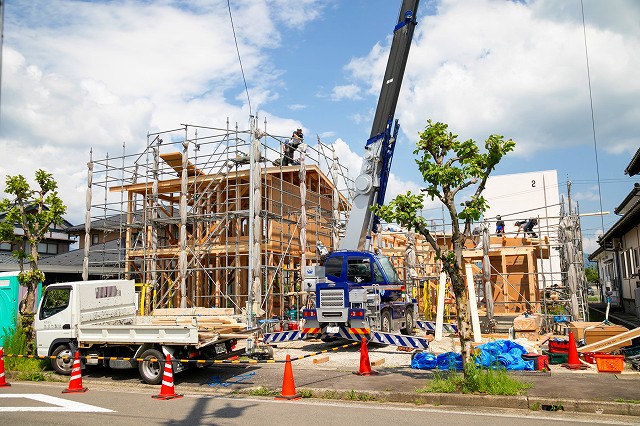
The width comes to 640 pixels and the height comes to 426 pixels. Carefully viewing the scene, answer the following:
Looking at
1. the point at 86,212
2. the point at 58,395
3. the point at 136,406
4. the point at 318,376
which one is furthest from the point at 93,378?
the point at 86,212

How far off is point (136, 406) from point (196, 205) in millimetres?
11508

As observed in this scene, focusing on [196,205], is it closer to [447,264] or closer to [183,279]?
[183,279]

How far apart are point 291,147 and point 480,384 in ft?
43.9

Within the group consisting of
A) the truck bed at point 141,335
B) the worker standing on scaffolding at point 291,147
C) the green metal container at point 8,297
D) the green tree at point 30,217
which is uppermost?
the worker standing on scaffolding at point 291,147

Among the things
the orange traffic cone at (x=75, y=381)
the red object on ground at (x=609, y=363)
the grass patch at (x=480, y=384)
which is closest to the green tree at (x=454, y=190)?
the grass patch at (x=480, y=384)

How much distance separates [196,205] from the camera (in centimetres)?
1975

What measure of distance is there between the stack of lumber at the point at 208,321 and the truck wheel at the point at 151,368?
89 centimetres

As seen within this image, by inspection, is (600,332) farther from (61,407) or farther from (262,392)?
(61,407)

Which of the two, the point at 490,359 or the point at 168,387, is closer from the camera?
the point at 168,387

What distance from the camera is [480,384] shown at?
29.0 feet

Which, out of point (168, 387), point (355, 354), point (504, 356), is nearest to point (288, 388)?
point (168, 387)

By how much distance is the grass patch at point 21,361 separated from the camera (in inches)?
477

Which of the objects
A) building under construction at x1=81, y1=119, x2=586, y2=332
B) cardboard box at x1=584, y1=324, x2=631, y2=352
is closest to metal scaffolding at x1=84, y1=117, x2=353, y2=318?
building under construction at x1=81, y1=119, x2=586, y2=332

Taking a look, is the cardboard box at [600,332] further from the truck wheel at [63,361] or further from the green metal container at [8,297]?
the green metal container at [8,297]
